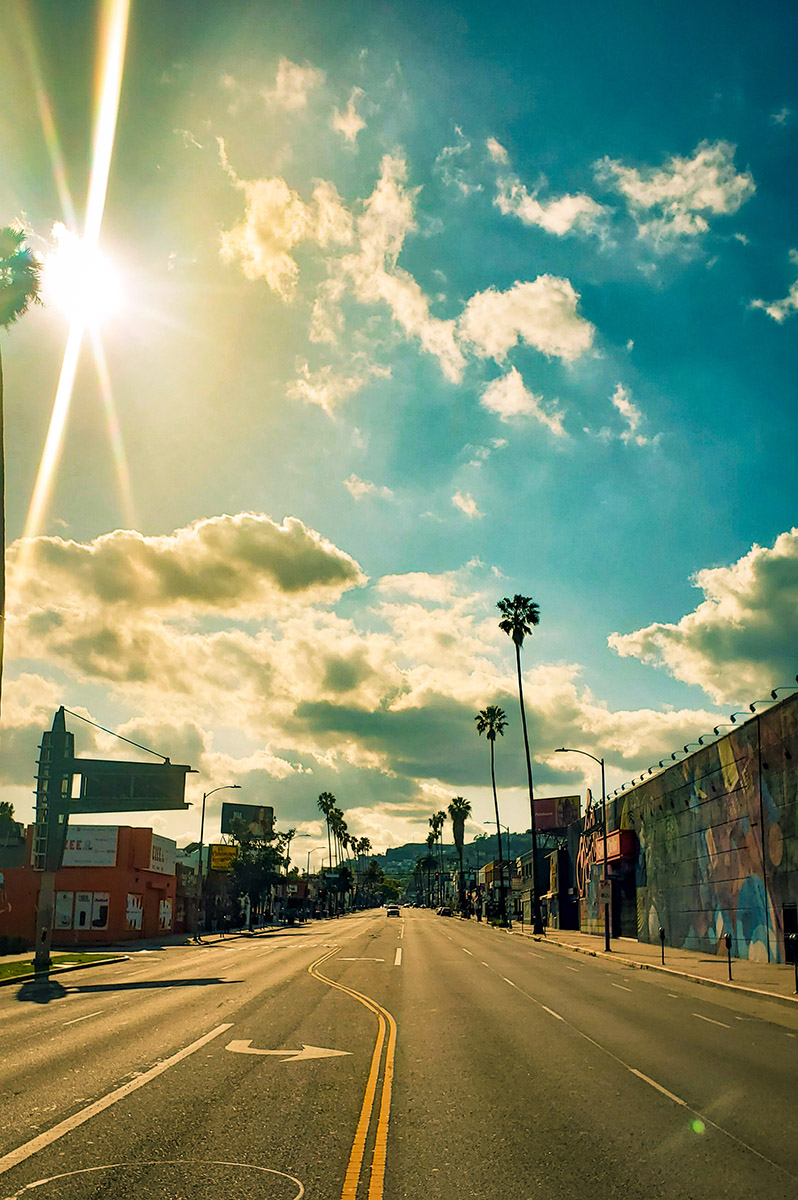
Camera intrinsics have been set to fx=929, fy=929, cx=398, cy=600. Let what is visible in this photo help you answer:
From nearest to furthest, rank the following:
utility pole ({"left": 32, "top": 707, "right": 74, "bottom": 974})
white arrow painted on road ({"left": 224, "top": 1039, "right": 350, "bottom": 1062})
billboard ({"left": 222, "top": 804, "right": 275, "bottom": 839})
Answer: white arrow painted on road ({"left": 224, "top": 1039, "right": 350, "bottom": 1062}) → utility pole ({"left": 32, "top": 707, "right": 74, "bottom": 974}) → billboard ({"left": 222, "top": 804, "right": 275, "bottom": 839})

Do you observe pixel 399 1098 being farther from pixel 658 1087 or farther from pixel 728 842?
pixel 728 842

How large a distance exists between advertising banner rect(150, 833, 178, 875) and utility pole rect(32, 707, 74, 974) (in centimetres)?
3133

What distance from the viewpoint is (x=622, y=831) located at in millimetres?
60156

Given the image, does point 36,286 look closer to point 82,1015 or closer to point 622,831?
point 82,1015

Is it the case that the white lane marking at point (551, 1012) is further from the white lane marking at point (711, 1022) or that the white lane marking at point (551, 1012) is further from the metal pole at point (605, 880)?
the metal pole at point (605, 880)

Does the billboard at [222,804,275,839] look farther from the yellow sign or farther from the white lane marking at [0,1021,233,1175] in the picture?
the white lane marking at [0,1021,233,1175]

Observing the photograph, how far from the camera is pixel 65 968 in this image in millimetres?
36188

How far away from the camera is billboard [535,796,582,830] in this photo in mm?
103500

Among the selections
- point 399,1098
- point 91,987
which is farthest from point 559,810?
point 399,1098

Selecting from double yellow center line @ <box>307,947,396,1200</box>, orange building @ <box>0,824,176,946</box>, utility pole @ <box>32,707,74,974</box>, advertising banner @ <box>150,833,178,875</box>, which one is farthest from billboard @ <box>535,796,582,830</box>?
double yellow center line @ <box>307,947,396,1200</box>

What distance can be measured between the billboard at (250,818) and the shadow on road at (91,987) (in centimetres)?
9587

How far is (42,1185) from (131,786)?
5130cm

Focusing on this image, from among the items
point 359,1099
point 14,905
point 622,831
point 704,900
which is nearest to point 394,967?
point 704,900

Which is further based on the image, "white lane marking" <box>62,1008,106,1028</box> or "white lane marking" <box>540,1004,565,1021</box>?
"white lane marking" <box>62,1008,106,1028</box>
